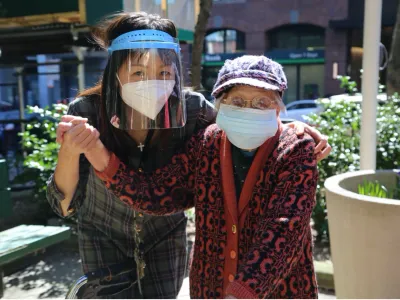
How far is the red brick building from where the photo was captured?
72.8ft

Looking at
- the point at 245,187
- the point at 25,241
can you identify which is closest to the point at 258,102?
the point at 245,187

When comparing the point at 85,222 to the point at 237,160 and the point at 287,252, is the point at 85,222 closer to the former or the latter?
the point at 237,160

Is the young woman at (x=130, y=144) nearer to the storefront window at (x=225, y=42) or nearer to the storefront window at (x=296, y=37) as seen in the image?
the storefront window at (x=296, y=37)

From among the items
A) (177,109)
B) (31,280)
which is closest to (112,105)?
(177,109)

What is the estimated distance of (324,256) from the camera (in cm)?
468

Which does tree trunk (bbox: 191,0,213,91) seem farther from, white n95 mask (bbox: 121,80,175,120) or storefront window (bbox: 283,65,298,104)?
storefront window (bbox: 283,65,298,104)

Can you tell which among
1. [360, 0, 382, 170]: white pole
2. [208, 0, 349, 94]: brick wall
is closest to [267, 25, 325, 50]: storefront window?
[208, 0, 349, 94]: brick wall

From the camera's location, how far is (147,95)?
1.80m

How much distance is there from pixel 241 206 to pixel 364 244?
1.53 m

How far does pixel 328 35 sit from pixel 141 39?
21.9 metres

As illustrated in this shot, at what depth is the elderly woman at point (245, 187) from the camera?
152 cm

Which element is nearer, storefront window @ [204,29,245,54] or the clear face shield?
the clear face shield

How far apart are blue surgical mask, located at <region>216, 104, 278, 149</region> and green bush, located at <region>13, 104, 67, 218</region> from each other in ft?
12.1

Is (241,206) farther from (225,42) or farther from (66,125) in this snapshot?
(225,42)
